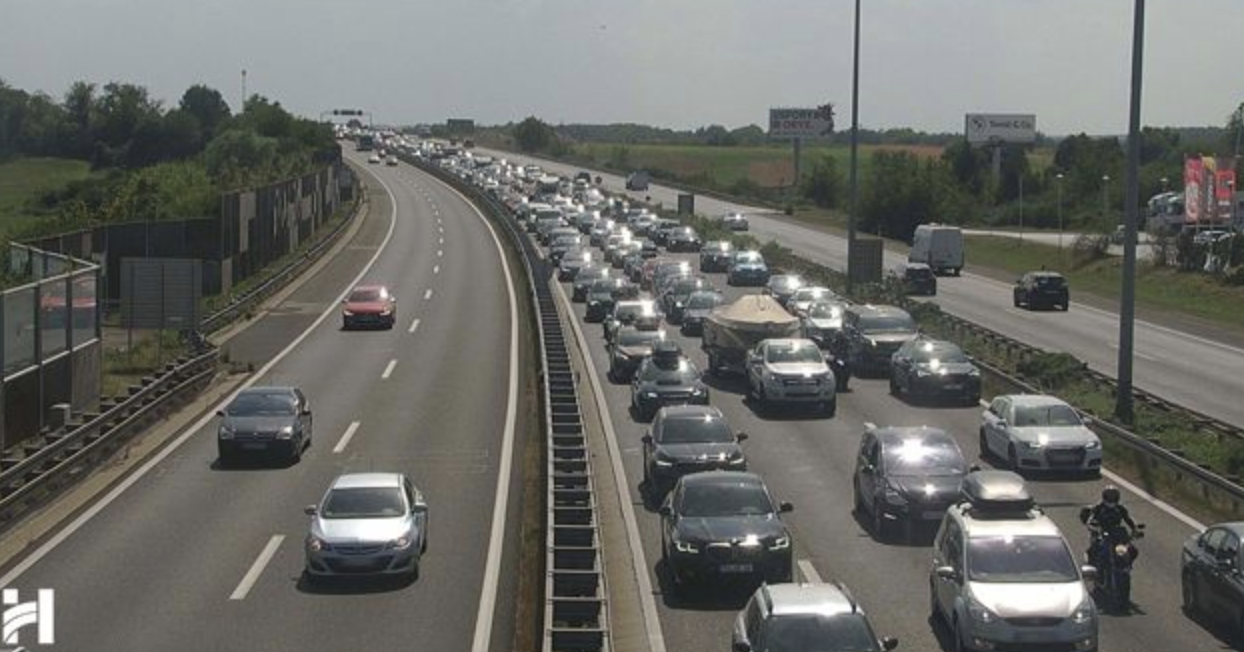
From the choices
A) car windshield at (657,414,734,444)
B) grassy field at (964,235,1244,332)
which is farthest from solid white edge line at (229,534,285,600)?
grassy field at (964,235,1244,332)

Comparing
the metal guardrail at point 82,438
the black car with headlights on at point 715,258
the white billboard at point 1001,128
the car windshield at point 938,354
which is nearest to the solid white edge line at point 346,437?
the metal guardrail at point 82,438

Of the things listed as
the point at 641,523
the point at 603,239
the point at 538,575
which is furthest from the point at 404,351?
the point at 603,239

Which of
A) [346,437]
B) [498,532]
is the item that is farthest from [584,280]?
[498,532]

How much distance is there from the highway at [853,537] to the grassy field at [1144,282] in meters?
29.4

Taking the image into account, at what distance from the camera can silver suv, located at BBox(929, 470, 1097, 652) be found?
1864 cm

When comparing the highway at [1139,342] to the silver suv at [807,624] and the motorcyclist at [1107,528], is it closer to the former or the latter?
the motorcyclist at [1107,528]

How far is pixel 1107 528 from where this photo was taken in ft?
71.5

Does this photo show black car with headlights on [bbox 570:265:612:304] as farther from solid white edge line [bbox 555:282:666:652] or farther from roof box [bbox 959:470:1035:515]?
roof box [bbox 959:470:1035:515]

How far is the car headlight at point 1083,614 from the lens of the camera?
1867 centimetres

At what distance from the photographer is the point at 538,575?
23.5 m

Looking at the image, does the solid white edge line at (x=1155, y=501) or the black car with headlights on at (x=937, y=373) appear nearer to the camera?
the solid white edge line at (x=1155, y=501)

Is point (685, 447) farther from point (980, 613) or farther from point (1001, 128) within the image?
point (1001, 128)

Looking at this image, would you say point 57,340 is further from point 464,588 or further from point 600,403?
point 464,588

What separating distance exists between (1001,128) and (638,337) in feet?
475
